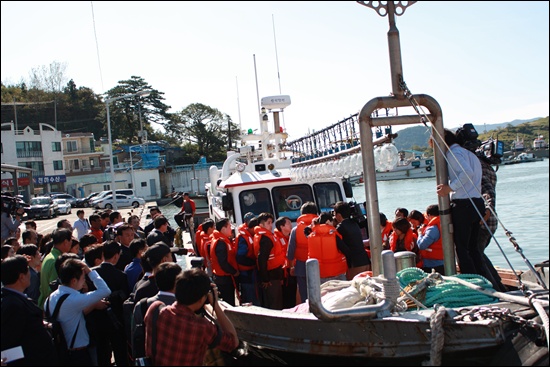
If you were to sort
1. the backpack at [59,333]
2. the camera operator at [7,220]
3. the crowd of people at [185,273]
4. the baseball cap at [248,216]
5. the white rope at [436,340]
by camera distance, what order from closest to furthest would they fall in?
1. the crowd of people at [185,273]
2. the white rope at [436,340]
3. the backpack at [59,333]
4. the camera operator at [7,220]
5. the baseball cap at [248,216]

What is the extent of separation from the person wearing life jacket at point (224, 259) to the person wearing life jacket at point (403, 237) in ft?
6.89

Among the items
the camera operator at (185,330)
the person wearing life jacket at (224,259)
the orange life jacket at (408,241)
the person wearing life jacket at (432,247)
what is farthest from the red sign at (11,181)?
the camera operator at (185,330)

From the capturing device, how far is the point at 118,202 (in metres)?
43.3

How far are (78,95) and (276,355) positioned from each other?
73.6 metres

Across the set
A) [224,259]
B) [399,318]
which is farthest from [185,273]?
[224,259]

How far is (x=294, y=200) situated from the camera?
33.1ft

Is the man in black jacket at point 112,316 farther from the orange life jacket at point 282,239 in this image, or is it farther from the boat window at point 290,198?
the boat window at point 290,198

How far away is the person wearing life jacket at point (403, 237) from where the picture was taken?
6949 millimetres

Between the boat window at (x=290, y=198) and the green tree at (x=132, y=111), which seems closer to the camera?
the boat window at (x=290, y=198)

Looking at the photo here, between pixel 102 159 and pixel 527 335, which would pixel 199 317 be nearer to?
pixel 527 335

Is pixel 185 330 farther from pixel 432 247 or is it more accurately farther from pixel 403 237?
pixel 403 237

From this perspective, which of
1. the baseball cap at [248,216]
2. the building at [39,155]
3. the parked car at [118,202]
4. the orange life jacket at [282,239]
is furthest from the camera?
the building at [39,155]

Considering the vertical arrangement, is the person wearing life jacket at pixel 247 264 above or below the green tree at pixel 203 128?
below

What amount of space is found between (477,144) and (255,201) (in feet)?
17.3
